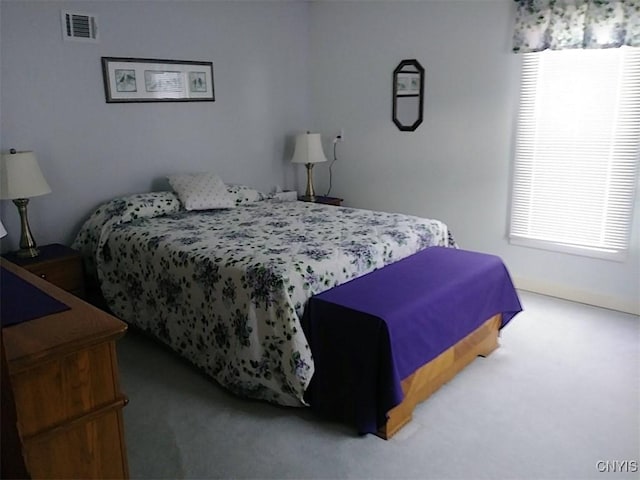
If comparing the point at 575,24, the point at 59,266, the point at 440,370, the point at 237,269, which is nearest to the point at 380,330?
the point at 440,370

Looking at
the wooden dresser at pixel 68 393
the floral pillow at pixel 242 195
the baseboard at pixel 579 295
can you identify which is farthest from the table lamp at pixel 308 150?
the wooden dresser at pixel 68 393

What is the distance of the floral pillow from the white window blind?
2052 millimetres

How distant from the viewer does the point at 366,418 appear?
2.24 m

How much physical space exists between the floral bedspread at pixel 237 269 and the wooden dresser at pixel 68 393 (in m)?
1.06

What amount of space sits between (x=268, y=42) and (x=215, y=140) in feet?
3.56

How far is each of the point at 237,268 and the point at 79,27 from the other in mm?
2195

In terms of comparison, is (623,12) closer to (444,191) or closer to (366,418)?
(444,191)

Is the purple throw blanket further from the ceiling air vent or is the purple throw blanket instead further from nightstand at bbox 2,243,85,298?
the ceiling air vent

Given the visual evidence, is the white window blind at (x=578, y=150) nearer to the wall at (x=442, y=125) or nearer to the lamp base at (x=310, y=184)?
the wall at (x=442, y=125)

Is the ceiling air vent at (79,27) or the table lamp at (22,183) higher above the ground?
the ceiling air vent at (79,27)

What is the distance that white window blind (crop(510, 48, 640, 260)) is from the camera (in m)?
3.32

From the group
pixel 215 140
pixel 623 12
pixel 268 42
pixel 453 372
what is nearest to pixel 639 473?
pixel 453 372

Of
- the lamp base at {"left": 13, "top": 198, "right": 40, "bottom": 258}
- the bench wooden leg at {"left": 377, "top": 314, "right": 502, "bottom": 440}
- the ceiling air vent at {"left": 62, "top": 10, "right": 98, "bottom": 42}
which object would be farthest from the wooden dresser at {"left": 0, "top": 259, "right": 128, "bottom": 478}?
the ceiling air vent at {"left": 62, "top": 10, "right": 98, "bottom": 42}

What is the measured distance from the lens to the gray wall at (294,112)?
3430 mm
